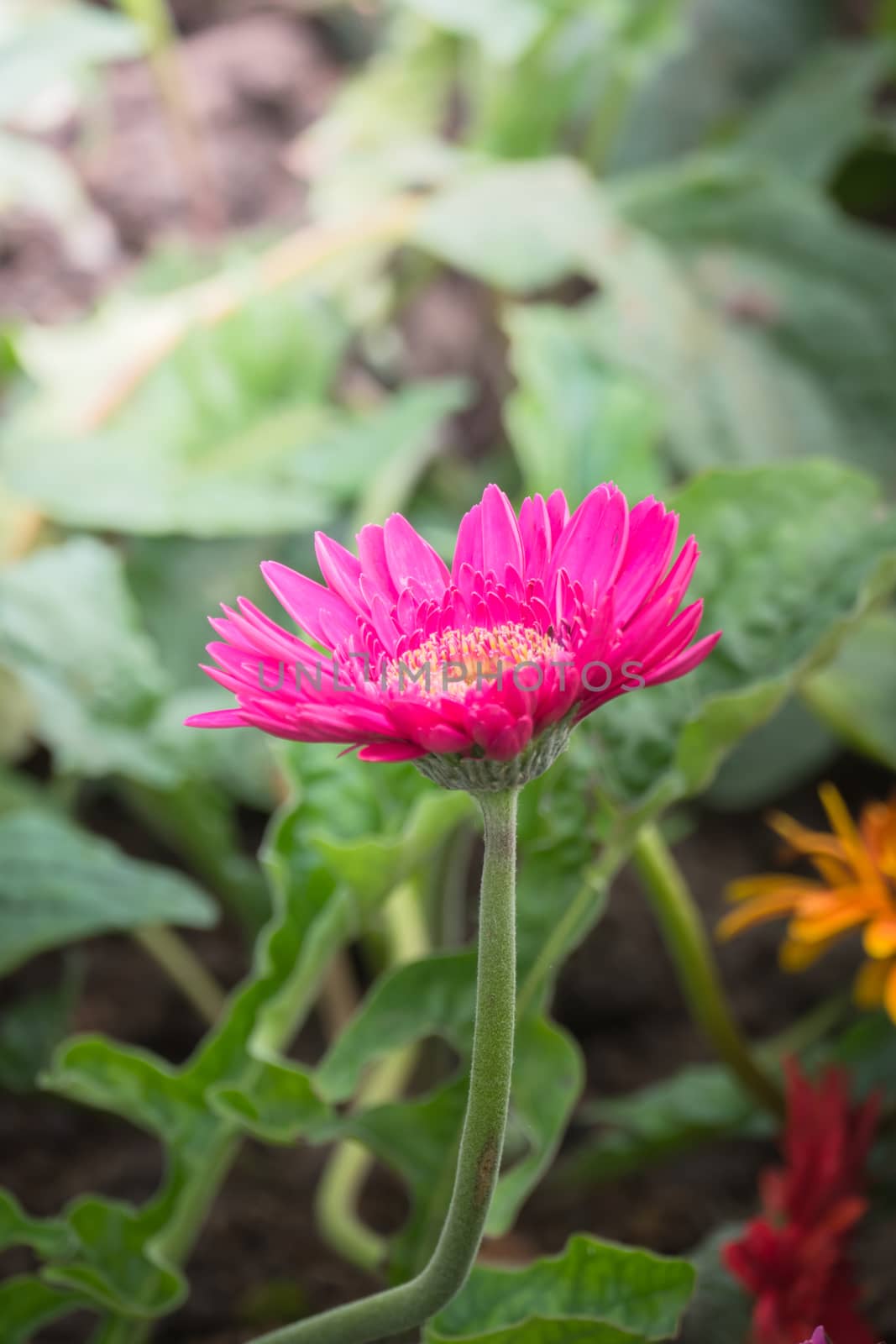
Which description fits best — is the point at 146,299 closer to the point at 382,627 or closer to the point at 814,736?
the point at 814,736

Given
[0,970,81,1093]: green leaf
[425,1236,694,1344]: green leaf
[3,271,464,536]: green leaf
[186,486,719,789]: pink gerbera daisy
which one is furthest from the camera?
[3,271,464,536]: green leaf

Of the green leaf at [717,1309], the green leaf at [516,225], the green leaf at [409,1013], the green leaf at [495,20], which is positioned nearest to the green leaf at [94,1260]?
the green leaf at [409,1013]

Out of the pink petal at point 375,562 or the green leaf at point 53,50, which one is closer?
the pink petal at point 375,562

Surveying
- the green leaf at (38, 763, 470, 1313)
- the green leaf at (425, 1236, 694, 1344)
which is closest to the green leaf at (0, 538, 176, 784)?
the green leaf at (38, 763, 470, 1313)

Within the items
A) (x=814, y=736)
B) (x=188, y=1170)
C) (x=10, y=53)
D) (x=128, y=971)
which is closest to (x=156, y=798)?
(x=128, y=971)

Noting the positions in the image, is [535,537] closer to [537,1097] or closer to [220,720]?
[220,720]

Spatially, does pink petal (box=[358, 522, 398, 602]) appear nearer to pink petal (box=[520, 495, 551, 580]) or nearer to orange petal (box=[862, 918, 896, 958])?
pink petal (box=[520, 495, 551, 580])

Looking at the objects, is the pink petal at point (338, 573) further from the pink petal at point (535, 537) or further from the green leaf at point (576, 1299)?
the green leaf at point (576, 1299)
